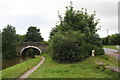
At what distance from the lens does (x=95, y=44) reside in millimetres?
25797

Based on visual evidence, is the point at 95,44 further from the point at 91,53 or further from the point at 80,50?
the point at 80,50

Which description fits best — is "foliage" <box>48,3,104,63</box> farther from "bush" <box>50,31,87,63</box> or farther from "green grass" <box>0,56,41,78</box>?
"green grass" <box>0,56,41,78</box>

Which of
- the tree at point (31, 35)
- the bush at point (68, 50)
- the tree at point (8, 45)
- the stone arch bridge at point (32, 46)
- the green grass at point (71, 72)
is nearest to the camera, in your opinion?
the green grass at point (71, 72)

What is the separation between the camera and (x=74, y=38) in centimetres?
1998

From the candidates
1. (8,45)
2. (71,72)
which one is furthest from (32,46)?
(71,72)

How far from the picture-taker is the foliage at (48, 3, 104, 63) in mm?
19172

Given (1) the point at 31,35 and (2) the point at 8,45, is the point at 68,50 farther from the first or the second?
(1) the point at 31,35

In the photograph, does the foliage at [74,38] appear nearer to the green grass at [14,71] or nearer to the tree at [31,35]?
the green grass at [14,71]

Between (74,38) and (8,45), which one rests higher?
(74,38)

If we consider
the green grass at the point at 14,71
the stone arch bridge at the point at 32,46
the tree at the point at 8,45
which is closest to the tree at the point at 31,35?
the stone arch bridge at the point at 32,46

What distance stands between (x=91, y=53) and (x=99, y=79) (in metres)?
14.8

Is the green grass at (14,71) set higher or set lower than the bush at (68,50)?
lower

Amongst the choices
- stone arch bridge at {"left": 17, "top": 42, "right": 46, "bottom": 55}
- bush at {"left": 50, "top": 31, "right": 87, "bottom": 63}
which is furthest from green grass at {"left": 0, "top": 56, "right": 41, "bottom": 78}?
stone arch bridge at {"left": 17, "top": 42, "right": 46, "bottom": 55}

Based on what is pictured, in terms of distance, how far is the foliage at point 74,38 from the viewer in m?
19.2
